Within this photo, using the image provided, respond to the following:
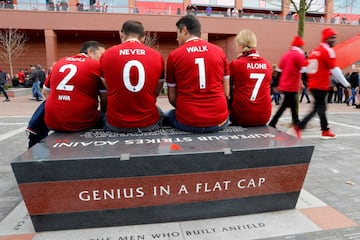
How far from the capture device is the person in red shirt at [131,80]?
2740 millimetres

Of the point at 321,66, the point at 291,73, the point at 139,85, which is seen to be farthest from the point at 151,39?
the point at 139,85

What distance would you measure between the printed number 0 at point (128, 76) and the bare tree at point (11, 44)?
25907mm

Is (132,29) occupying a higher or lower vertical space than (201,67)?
higher

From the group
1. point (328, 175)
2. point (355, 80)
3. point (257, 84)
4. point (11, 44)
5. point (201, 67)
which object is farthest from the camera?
point (11, 44)

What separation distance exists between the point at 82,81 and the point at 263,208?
2.22 metres

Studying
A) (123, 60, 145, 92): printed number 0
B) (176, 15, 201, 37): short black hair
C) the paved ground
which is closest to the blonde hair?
(176, 15, 201, 37): short black hair

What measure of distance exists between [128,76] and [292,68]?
3716mm

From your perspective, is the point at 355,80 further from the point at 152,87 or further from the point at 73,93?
the point at 73,93

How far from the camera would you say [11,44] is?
24.5 meters

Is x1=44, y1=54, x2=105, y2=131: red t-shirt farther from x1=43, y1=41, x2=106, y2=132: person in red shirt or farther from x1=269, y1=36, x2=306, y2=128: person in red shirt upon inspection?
x1=269, y1=36, x2=306, y2=128: person in red shirt

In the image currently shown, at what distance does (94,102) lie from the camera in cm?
313

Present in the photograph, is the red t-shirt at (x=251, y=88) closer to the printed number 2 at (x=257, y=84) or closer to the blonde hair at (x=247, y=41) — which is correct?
the printed number 2 at (x=257, y=84)

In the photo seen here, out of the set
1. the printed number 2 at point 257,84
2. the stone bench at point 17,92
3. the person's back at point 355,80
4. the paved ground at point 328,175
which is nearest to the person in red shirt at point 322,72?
the paved ground at point 328,175

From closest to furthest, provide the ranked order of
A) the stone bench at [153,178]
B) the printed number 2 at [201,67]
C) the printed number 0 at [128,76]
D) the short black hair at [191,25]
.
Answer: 1. the stone bench at [153,178]
2. the printed number 0 at [128,76]
3. the printed number 2 at [201,67]
4. the short black hair at [191,25]
